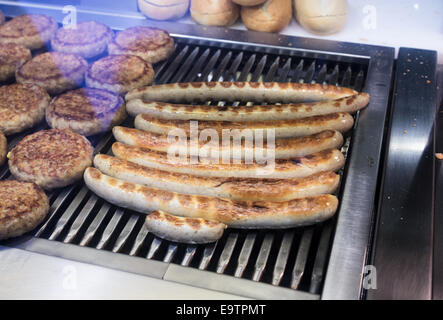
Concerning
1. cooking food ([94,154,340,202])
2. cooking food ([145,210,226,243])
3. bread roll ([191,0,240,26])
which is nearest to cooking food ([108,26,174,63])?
bread roll ([191,0,240,26])

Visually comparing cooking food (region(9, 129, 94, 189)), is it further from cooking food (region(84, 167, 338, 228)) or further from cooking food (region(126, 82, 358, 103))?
cooking food (region(126, 82, 358, 103))

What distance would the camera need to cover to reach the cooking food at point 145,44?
11.2ft

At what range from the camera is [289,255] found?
220 centimetres

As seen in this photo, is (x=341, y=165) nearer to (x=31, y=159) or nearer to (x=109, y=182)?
(x=109, y=182)

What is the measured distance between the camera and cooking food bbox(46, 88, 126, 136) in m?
2.79

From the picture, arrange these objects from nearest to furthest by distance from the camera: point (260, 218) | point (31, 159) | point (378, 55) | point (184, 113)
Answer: point (260, 218) → point (31, 159) → point (184, 113) → point (378, 55)

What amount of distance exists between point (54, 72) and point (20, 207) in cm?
127

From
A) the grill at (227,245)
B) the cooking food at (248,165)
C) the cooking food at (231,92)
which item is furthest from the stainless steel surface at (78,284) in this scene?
the cooking food at (231,92)

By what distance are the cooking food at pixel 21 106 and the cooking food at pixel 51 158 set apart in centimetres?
20

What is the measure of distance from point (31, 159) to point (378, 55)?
2.32 meters

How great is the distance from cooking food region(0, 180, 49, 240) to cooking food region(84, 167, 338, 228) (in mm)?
377

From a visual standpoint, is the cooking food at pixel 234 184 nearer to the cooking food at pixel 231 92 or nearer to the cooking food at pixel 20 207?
the cooking food at pixel 20 207

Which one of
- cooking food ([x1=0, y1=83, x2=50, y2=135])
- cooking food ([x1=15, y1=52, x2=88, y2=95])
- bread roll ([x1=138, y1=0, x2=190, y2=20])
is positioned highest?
bread roll ([x1=138, y1=0, x2=190, y2=20])
